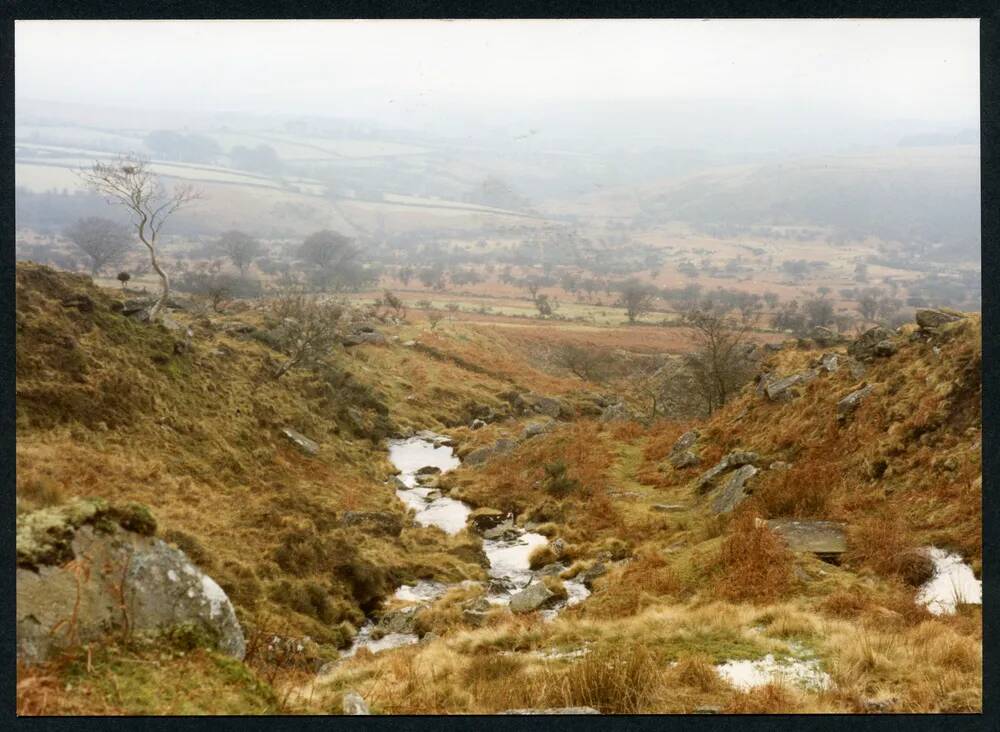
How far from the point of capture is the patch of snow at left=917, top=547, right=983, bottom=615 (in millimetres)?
7602

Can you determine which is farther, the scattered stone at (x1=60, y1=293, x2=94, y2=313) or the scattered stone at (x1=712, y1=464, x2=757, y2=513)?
the scattered stone at (x1=60, y1=293, x2=94, y2=313)

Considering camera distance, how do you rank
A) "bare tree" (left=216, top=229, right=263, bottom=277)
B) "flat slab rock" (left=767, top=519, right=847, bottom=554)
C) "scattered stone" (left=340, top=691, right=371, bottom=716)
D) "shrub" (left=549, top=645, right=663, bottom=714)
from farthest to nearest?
"bare tree" (left=216, top=229, right=263, bottom=277), "flat slab rock" (left=767, top=519, right=847, bottom=554), "shrub" (left=549, top=645, right=663, bottom=714), "scattered stone" (left=340, top=691, right=371, bottom=716)

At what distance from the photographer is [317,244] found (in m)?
65.7

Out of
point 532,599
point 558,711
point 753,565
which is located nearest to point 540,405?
point 532,599

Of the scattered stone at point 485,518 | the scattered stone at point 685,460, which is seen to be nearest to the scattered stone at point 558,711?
the scattered stone at point 485,518

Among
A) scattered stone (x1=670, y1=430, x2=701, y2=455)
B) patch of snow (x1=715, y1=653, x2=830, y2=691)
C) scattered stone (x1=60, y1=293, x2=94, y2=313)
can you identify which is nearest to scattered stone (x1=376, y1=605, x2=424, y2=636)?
patch of snow (x1=715, y1=653, x2=830, y2=691)

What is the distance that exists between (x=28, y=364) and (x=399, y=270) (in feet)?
202

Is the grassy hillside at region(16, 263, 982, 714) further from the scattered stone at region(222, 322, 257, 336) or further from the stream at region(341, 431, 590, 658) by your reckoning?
the scattered stone at region(222, 322, 257, 336)

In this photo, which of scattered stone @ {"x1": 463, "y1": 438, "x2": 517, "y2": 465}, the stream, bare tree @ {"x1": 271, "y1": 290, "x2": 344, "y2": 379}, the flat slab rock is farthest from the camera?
bare tree @ {"x1": 271, "y1": 290, "x2": 344, "y2": 379}

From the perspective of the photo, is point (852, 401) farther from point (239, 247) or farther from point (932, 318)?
point (239, 247)

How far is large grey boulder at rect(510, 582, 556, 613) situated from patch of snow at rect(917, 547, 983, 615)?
5.34 m

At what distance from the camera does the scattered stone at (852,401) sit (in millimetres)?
13098

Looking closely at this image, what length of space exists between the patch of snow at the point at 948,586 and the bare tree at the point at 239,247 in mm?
59722

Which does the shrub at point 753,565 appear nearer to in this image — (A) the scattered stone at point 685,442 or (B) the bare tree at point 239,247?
(A) the scattered stone at point 685,442
